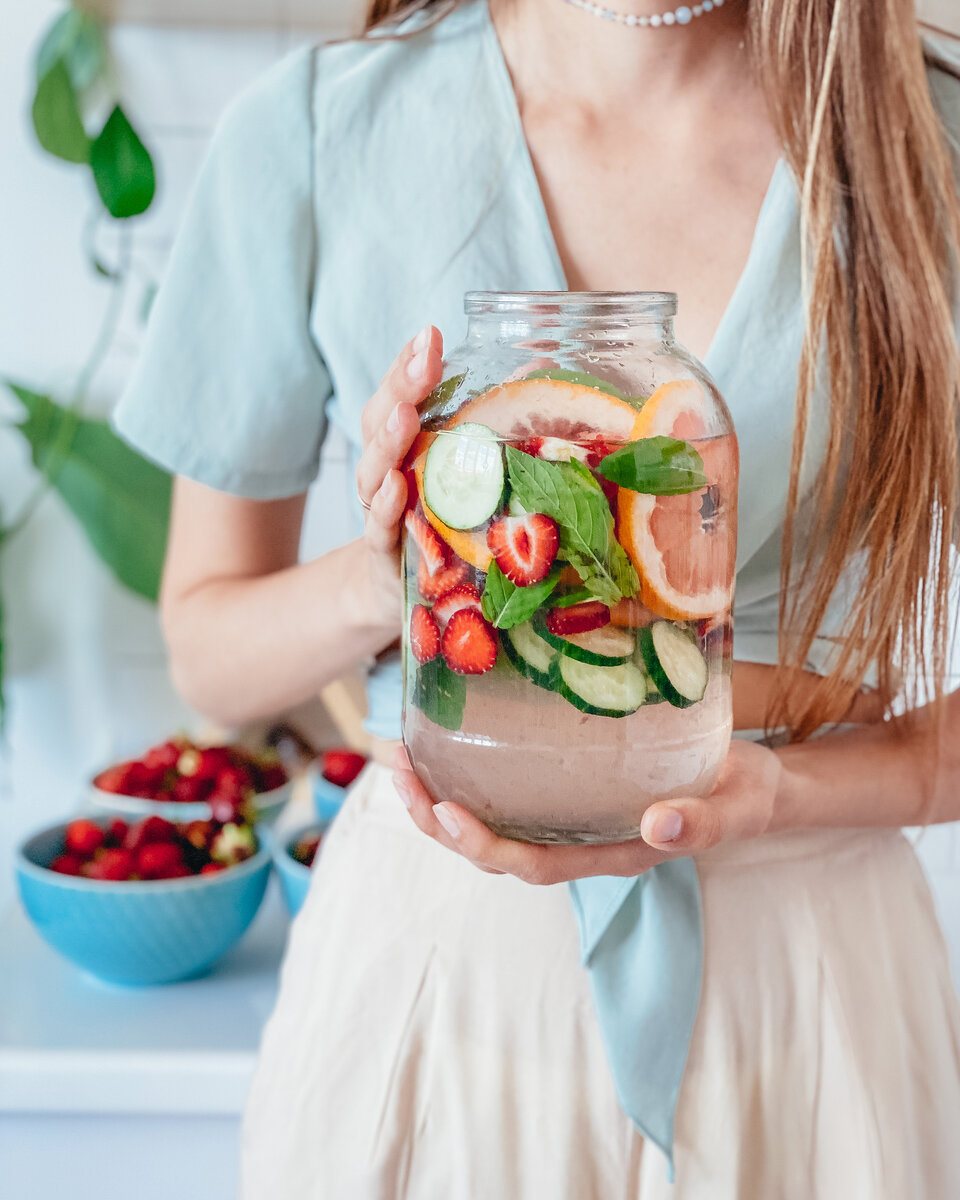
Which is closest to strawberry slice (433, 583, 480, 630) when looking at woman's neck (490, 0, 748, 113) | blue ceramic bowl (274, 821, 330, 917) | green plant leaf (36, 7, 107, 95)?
woman's neck (490, 0, 748, 113)

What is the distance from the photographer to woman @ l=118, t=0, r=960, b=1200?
0.60 meters

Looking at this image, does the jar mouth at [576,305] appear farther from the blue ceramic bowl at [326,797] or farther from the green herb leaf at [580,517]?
the blue ceramic bowl at [326,797]

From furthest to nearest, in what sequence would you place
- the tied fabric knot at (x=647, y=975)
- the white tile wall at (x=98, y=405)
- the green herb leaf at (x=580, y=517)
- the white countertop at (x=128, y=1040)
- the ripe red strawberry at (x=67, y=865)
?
the white tile wall at (x=98, y=405), the ripe red strawberry at (x=67, y=865), the white countertop at (x=128, y=1040), the tied fabric knot at (x=647, y=975), the green herb leaf at (x=580, y=517)

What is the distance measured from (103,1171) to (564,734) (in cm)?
91

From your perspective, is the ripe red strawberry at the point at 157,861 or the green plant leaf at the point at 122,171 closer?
the ripe red strawberry at the point at 157,861

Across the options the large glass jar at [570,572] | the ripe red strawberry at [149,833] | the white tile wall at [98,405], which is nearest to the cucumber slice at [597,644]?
the large glass jar at [570,572]

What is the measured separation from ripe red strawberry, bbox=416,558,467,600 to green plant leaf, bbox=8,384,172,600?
1.12 m

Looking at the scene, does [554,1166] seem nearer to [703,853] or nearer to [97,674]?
[703,853]

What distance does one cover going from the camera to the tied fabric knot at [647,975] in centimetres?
58

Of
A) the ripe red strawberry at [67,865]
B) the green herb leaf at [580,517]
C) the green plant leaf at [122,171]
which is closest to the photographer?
the green herb leaf at [580,517]

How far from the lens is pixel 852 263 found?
0.64 meters

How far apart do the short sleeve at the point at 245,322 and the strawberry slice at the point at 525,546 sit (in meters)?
0.30

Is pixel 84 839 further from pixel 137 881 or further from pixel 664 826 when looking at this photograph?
pixel 664 826

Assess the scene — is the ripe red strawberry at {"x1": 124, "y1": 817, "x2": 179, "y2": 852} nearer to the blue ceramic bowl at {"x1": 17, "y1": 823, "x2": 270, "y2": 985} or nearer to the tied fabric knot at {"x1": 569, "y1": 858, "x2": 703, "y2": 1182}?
the blue ceramic bowl at {"x1": 17, "y1": 823, "x2": 270, "y2": 985}
